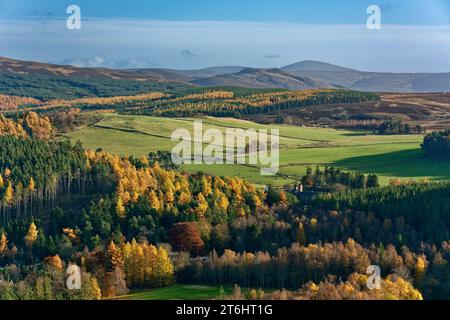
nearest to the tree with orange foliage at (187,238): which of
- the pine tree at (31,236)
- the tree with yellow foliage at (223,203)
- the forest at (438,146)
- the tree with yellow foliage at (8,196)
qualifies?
the tree with yellow foliage at (223,203)

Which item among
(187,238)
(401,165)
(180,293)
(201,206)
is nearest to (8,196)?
(201,206)

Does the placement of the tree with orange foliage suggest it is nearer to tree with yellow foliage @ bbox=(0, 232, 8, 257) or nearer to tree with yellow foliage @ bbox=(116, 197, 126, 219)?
tree with yellow foliage @ bbox=(116, 197, 126, 219)

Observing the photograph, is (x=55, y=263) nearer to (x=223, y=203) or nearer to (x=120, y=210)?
(x=120, y=210)

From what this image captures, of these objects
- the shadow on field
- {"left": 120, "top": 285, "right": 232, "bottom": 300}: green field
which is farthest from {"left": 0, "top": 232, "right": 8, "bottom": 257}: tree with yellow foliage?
the shadow on field

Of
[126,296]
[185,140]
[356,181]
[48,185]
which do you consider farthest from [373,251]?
[185,140]
